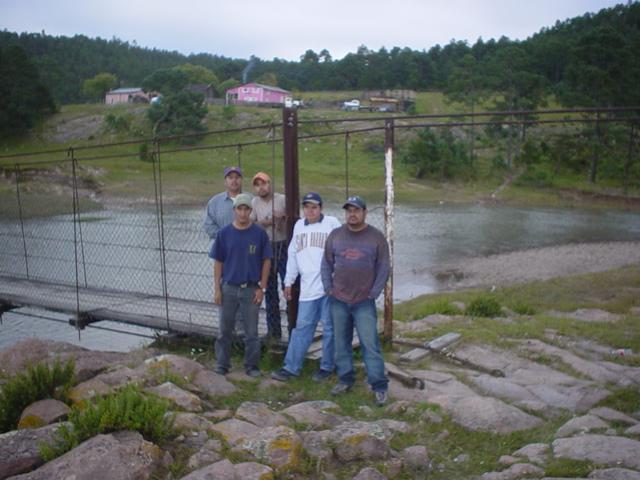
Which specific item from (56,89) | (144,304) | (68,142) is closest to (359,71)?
(56,89)

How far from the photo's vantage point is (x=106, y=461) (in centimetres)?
405

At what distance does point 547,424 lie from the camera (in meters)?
5.34

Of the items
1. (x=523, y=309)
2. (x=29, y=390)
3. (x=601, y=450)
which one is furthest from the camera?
(x=523, y=309)

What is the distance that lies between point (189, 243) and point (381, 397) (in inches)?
531

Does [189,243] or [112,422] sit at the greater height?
[112,422]

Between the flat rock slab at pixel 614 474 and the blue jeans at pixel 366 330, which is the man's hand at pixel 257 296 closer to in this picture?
the blue jeans at pixel 366 330

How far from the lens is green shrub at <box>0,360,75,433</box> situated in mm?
5406

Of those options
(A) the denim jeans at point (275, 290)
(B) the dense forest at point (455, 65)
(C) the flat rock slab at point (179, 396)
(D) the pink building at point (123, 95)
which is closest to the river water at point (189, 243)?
(A) the denim jeans at point (275, 290)

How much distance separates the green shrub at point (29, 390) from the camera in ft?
17.7

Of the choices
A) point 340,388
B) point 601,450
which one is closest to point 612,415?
point 601,450

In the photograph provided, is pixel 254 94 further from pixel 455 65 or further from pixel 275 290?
pixel 275 290

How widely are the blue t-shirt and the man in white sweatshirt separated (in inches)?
12.7

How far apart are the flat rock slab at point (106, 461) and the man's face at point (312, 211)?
2.64 meters

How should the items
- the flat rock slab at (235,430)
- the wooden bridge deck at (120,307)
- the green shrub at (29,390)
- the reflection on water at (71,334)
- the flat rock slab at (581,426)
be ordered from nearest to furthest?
the flat rock slab at (235,430)
the flat rock slab at (581,426)
the green shrub at (29,390)
the wooden bridge deck at (120,307)
the reflection on water at (71,334)
